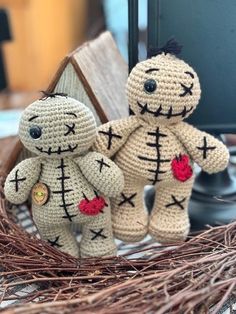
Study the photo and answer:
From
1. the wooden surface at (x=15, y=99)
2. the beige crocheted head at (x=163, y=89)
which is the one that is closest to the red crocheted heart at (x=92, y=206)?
the beige crocheted head at (x=163, y=89)

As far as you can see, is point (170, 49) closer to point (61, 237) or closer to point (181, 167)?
point (181, 167)

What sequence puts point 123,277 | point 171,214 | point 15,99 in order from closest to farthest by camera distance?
point 123,277 → point 171,214 → point 15,99

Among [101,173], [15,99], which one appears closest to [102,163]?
[101,173]

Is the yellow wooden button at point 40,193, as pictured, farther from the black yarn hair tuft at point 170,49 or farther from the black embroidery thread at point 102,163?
the black yarn hair tuft at point 170,49

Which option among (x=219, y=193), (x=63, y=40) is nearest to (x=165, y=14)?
(x=219, y=193)

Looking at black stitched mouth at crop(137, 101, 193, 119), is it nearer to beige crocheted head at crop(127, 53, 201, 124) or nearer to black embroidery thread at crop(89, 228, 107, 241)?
beige crocheted head at crop(127, 53, 201, 124)

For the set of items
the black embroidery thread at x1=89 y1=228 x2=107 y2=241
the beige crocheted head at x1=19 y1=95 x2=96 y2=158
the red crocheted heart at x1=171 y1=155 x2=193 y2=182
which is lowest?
the black embroidery thread at x1=89 y1=228 x2=107 y2=241

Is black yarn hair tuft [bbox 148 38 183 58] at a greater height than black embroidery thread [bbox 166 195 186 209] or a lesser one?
greater

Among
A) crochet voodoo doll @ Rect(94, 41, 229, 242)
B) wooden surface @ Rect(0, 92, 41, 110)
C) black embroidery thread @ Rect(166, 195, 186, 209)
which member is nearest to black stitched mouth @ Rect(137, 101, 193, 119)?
crochet voodoo doll @ Rect(94, 41, 229, 242)
